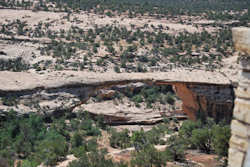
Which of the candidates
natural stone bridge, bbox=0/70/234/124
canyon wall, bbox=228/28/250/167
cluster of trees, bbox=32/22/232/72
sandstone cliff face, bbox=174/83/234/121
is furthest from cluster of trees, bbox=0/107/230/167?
canyon wall, bbox=228/28/250/167

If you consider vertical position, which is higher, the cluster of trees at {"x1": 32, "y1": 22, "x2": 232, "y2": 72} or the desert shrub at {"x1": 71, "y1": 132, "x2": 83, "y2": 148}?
the cluster of trees at {"x1": 32, "y1": 22, "x2": 232, "y2": 72}

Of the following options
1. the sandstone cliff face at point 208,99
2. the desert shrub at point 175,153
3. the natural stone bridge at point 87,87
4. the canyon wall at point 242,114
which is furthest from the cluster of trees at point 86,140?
the canyon wall at point 242,114

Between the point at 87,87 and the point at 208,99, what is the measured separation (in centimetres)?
618

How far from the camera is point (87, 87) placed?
59.1ft

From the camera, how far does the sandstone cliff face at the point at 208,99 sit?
18953mm

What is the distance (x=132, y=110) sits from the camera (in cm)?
2188

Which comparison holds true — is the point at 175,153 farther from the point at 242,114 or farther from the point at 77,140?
the point at 242,114

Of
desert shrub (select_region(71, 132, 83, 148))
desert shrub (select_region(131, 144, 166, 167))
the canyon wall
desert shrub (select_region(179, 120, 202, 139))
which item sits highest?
the canyon wall

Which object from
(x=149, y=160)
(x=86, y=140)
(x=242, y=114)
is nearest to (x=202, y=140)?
(x=149, y=160)

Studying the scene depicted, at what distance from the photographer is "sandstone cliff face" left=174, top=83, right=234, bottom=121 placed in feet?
62.2

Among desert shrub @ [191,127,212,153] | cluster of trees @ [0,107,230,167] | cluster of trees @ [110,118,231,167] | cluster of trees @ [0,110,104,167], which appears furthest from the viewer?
cluster of trees @ [0,110,104,167]

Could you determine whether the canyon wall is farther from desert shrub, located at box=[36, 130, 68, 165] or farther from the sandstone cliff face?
the sandstone cliff face

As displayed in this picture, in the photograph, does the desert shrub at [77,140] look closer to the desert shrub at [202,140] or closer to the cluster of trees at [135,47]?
the desert shrub at [202,140]

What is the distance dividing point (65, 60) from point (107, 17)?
1125 cm
